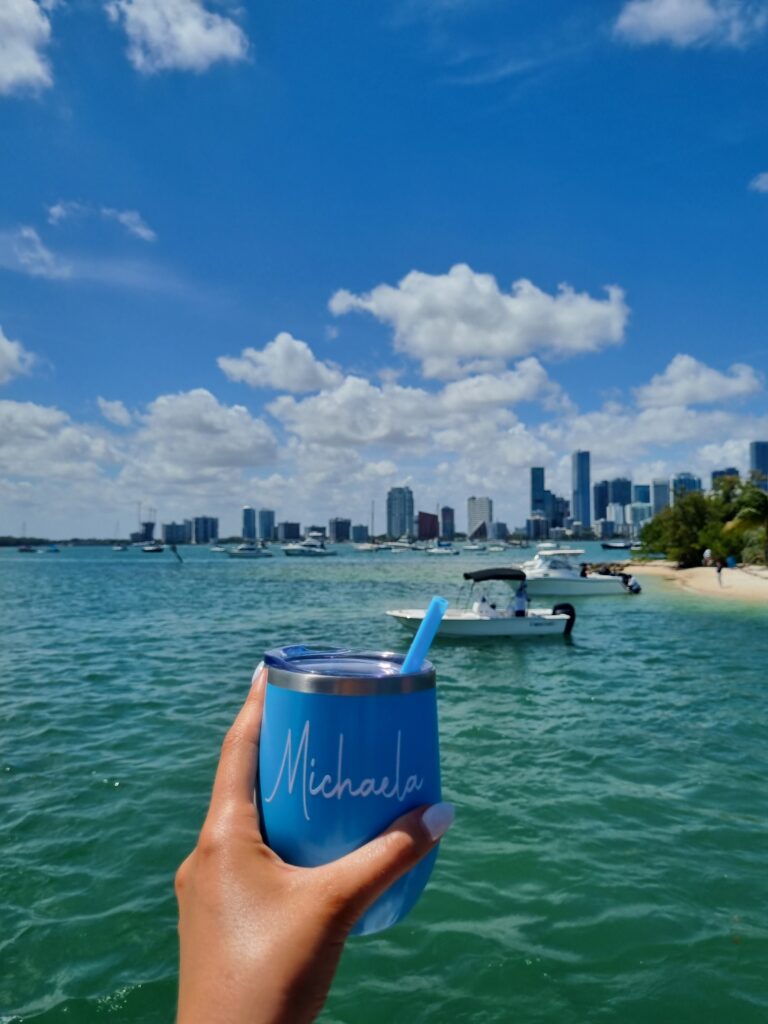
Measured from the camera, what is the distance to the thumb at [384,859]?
147 centimetres

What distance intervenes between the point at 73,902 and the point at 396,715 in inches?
254

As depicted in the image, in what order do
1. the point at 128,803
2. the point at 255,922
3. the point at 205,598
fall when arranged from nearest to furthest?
the point at 255,922, the point at 128,803, the point at 205,598

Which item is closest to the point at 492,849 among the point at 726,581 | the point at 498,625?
the point at 498,625

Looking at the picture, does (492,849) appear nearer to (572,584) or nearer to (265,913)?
(265,913)

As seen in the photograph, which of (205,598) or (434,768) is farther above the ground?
(434,768)

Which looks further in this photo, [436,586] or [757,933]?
[436,586]

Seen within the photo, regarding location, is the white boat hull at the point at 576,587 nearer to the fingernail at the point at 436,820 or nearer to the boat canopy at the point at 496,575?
the boat canopy at the point at 496,575

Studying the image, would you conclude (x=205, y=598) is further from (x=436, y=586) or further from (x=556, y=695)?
(x=556, y=695)

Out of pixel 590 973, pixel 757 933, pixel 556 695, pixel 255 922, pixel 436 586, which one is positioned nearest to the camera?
pixel 255 922

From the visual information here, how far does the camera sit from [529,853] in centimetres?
738

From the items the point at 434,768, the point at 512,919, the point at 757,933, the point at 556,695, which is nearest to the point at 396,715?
the point at 434,768

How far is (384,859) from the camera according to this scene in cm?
151

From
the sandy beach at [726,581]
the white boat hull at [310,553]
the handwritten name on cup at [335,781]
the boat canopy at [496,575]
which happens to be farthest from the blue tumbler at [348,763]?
the white boat hull at [310,553]

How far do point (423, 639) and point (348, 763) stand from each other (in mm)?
337
